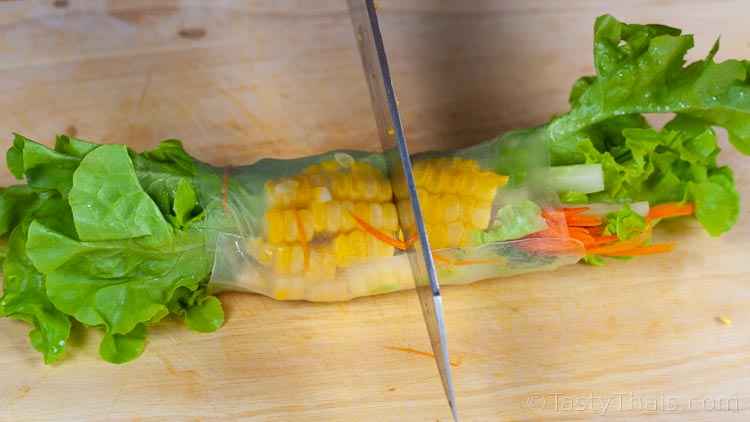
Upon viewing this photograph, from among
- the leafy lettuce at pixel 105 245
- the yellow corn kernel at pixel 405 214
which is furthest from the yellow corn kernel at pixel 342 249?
the leafy lettuce at pixel 105 245

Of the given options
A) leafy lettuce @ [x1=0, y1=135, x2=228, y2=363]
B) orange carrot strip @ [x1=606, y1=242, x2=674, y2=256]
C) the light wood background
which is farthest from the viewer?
orange carrot strip @ [x1=606, y1=242, x2=674, y2=256]

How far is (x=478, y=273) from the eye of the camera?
161 cm

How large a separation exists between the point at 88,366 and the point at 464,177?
747mm

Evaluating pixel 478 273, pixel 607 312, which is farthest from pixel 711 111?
pixel 478 273

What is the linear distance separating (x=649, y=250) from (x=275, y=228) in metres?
0.70

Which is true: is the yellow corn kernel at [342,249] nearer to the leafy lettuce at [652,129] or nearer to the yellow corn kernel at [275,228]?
the yellow corn kernel at [275,228]

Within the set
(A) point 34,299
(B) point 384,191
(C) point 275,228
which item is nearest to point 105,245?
(A) point 34,299

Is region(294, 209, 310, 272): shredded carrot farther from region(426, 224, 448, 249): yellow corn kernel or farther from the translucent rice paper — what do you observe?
region(426, 224, 448, 249): yellow corn kernel

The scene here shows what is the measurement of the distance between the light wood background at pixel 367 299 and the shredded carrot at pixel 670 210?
80 mm

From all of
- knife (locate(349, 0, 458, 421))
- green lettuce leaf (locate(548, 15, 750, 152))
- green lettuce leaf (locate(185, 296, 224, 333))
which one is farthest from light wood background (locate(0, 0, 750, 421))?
green lettuce leaf (locate(548, 15, 750, 152))

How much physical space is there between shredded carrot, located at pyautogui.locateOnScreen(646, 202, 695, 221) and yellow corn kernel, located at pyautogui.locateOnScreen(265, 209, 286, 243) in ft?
2.25

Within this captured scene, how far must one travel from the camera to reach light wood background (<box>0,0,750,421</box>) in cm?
152

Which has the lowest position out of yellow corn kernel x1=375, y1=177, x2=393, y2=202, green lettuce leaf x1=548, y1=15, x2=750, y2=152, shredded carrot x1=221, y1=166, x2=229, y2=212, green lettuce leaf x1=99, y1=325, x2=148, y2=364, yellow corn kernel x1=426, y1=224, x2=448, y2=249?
green lettuce leaf x1=99, y1=325, x2=148, y2=364

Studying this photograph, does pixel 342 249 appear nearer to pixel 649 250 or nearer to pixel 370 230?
pixel 370 230
